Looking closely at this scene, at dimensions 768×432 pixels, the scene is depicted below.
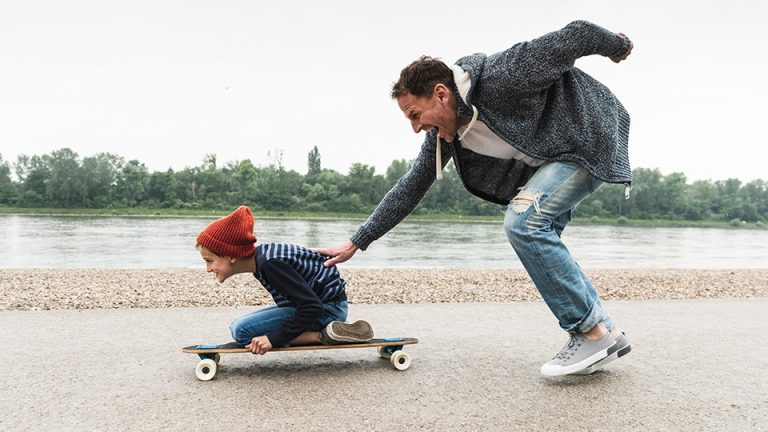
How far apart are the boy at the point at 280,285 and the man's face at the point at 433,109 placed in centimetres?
93

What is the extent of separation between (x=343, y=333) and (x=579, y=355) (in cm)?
121

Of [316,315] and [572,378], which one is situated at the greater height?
[316,315]

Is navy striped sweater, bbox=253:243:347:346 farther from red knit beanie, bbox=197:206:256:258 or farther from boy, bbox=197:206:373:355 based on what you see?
red knit beanie, bbox=197:206:256:258

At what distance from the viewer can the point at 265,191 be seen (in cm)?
8144

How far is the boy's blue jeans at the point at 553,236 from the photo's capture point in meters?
2.93

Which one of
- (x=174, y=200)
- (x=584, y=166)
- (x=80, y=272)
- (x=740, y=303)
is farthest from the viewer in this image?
(x=174, y=200)

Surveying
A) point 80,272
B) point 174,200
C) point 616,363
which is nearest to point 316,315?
point 616,363

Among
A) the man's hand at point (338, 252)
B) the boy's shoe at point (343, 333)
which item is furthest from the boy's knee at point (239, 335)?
the man's hand at point (338, 252)

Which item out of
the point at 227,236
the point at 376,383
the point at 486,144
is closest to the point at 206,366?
the point at 227,236

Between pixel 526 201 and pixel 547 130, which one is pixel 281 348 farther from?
pixel 547 130

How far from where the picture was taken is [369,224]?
348cm

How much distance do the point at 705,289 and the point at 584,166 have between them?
591 cm

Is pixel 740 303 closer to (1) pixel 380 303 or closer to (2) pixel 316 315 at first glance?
(1) pixel 380 303

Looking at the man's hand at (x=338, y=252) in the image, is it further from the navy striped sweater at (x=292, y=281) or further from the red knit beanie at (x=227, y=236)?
the red knit beanie at (x=227, y=236)
